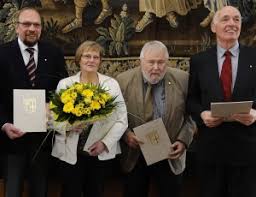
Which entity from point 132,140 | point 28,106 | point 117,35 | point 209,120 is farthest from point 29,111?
point 117,35

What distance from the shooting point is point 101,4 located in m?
6.03

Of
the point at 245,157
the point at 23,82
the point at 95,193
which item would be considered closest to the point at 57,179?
the point at 95,193

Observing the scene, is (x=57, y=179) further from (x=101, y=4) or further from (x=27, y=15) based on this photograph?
(x=101, y=4)

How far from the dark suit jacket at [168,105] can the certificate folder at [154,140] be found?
0.11 metres

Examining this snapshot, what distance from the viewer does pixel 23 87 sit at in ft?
13.7

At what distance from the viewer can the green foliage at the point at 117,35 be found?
19.7ft

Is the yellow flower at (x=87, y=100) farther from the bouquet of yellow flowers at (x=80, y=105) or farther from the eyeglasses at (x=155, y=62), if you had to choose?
the eyeglasses at (x=155, y=62)

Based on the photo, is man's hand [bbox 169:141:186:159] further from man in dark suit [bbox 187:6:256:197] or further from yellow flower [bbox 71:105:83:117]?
yellow flower [bbox 71:105:83:117]

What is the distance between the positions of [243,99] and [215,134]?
0.37 metres

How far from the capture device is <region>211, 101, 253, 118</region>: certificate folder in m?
3.53

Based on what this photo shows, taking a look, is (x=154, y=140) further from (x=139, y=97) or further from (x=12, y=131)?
(x=12, y=131)

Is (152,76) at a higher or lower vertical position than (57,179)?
higher

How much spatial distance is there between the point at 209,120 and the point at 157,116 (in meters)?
0.63

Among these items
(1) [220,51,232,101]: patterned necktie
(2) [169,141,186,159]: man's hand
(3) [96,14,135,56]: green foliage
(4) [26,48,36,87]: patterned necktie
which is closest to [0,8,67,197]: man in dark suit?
(4) [26,48,36,87]: patterned necktie
